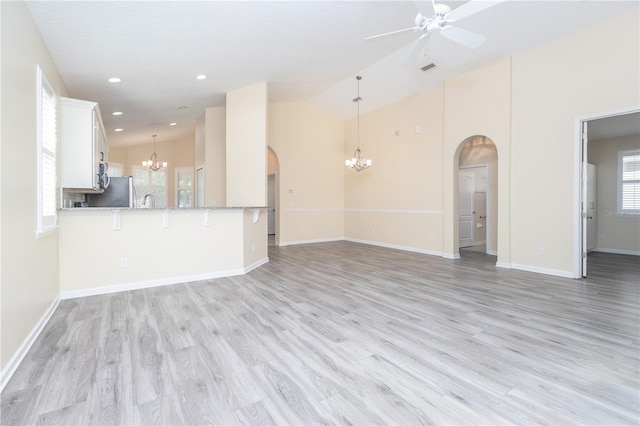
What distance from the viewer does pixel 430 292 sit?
4.01 m

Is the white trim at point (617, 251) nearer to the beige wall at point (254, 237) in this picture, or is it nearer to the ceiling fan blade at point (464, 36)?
the ceiling fan blade at point (464, 36)

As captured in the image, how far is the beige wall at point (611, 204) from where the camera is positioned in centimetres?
700

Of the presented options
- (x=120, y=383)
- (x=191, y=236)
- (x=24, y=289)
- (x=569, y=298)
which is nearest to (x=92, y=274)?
(x=191, y=236)

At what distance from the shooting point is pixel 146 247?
423 centimetres

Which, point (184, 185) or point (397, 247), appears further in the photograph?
point (184, 185)

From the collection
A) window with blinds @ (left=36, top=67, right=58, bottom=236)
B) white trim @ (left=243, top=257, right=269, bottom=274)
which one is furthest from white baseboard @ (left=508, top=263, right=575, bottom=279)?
window with blinds @ (left=36, top=67, right=58, bottom=236)

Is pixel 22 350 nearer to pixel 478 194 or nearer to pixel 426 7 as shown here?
pixel 426 7

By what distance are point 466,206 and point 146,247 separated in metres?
7.19

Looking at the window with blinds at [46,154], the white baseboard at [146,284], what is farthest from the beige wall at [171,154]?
the window with blinds at [46,154]

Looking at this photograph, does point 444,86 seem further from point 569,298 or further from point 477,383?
point 477,383

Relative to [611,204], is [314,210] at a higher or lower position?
lower

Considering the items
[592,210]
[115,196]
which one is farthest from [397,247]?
[115,196]

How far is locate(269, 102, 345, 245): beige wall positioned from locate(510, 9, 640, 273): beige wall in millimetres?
4931

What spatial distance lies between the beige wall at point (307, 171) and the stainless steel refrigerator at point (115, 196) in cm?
391
